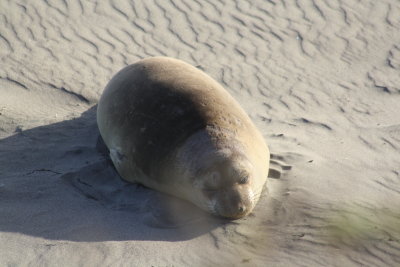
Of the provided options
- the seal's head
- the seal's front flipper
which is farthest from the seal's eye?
the seal's front flipper

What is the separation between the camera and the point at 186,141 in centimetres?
584

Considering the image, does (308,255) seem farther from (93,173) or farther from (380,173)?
(93,173)

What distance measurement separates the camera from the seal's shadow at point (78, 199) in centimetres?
563

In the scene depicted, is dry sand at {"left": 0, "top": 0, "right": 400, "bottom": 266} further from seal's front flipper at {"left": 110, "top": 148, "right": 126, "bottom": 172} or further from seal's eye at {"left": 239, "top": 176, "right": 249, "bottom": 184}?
seal's eye at {"left": 239, "top": 176, "right": 249, "bottom": 184}

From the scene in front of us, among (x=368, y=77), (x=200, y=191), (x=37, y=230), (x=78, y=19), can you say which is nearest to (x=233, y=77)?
(x=368, y=77)

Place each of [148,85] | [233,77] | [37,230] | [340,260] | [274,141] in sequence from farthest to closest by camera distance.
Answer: [233,77]
[274,141]
[148,85]
[37,230]
[340,260]

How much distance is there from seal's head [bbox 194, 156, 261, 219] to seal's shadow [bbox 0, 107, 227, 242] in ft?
0.54

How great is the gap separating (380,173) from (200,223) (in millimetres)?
2007

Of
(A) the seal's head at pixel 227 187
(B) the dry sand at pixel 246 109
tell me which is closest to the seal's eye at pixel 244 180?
(A) the seal's head at pixel 227 187

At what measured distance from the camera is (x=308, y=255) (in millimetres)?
5312

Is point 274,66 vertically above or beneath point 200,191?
beneath

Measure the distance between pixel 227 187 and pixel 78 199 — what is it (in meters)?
1.39

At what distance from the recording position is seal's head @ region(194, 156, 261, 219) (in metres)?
5.60

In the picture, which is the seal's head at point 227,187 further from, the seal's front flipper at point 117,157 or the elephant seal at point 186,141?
the seal's front flipper at point 117,157
